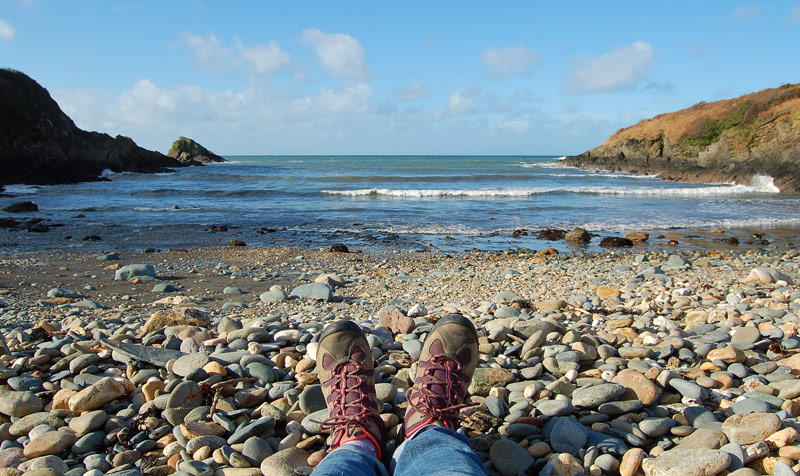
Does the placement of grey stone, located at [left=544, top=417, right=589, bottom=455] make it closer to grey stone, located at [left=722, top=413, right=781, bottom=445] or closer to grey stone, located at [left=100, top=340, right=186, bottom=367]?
grey stone, located at [left=722, top=413, right=781, bottom=445]

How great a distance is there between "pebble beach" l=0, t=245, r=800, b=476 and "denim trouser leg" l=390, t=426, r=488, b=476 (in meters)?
0.20

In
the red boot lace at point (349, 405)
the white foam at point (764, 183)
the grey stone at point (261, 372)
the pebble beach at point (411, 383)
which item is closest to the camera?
the pebble beach at point (411, 383)

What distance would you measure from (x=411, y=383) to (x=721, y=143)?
111 ft

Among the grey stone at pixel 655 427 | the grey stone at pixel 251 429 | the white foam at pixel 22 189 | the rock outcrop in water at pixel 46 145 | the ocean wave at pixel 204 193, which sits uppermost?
the rock outcrop in water at pixel 46 145

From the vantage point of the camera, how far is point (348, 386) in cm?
215

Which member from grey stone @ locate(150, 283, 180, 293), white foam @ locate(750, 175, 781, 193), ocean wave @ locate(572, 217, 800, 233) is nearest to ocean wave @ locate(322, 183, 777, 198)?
white foam @ locate(750, 175, 781, 193)

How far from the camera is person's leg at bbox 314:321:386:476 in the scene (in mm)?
1698

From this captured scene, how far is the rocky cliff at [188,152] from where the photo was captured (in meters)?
49.3

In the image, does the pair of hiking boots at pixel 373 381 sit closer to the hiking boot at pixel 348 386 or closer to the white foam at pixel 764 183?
the hiking boot at pixel 348 386

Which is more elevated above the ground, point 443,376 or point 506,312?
point 443,376

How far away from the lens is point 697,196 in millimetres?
19531

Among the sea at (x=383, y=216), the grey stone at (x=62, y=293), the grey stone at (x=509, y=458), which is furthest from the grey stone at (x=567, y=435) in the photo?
the sea at (x=383, y=216)

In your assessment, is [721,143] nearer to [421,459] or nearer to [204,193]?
[204,193]

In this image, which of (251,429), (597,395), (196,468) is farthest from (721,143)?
(196,468)
